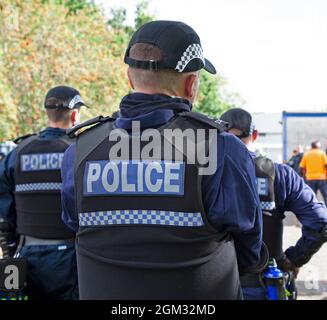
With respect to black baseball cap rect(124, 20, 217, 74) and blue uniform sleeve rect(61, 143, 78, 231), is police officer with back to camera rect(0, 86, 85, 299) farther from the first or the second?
black baseball cap rect(124, 20, 217, 74)

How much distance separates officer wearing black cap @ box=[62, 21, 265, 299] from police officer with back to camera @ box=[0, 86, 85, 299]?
5.09 feet

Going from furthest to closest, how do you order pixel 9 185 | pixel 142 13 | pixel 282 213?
pixel 142 13 → pixel 9 185 → pixel 282 213

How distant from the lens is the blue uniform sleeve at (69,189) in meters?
2.12

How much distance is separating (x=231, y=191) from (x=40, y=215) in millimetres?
1989

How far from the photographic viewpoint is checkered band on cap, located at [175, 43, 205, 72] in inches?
79.3

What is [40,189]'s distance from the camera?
362 cm

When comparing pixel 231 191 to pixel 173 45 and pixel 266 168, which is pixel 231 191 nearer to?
pixel 173 45

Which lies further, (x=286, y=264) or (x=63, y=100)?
(x=63, y=100)

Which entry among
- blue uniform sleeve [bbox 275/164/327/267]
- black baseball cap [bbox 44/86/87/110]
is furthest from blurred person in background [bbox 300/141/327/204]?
blue uniform sleeve [bbox 275/164/327/267]

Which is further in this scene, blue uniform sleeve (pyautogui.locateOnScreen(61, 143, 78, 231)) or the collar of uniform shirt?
blue uniform sleeve (pyautogui.locateOnScreen(61, 143, 78, 231))

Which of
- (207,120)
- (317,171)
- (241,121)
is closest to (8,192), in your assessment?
(241,121)

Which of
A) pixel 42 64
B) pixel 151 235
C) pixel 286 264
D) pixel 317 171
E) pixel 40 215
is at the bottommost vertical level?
pixel 317 171
